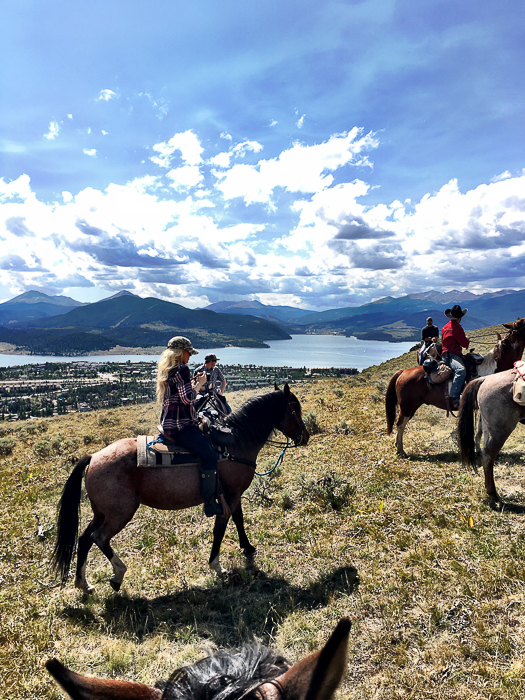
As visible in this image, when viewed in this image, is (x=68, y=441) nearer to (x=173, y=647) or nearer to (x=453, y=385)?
(x=173, y=647)

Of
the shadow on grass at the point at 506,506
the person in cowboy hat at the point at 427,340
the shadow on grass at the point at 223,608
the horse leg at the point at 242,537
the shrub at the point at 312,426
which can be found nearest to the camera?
the shadow on grass at the point at 223,608

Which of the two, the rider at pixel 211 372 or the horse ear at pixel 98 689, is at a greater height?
the rider at pixel 211 372

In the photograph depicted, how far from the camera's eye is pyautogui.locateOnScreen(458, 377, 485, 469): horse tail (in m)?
6.38

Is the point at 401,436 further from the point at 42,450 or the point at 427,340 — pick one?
the point at 42,450

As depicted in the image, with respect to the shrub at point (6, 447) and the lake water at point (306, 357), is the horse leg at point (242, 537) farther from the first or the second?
the lake water at point (306, 357)

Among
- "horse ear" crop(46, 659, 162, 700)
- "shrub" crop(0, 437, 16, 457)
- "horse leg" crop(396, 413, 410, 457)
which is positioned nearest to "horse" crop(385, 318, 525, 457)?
"horse leg" crop(396, 413, 410, 457)

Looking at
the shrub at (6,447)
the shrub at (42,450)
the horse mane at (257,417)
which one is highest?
the horse mane at (257,417)

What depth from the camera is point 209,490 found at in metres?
4.55

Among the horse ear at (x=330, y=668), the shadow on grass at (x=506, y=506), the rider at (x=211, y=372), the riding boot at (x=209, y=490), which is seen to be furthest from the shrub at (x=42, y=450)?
the horse ear at (x=330, y=668)

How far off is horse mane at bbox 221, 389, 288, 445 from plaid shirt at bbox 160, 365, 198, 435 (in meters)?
0.74

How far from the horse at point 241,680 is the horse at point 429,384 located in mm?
7837

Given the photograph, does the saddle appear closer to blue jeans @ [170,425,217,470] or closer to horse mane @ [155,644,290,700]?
blue jeans @ [170,425,217,470]

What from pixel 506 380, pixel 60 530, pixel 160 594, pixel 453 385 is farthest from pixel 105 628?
pixel 453 385

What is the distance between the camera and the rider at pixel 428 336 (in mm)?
9113
